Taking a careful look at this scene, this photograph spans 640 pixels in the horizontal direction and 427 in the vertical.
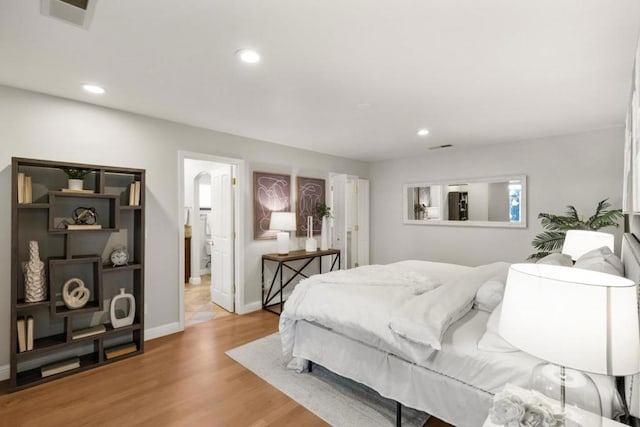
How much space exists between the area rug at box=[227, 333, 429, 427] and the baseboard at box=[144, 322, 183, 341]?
0.93 meters

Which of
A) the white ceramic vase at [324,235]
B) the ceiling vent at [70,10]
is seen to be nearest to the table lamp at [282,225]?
the white ceramic vase at [324,235]

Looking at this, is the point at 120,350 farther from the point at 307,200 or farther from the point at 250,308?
the point at 307,200

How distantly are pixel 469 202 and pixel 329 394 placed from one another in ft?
12.5

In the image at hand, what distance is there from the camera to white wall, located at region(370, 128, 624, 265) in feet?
12.4

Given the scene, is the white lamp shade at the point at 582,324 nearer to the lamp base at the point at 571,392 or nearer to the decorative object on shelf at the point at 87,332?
the lamp base at the point at 571,392

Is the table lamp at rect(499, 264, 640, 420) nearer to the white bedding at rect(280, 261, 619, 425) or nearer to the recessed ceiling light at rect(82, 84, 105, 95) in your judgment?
the white bedding at rect(280, 261, 619, 425)

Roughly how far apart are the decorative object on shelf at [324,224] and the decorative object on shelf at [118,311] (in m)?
2.83

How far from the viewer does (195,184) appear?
20.5 ft

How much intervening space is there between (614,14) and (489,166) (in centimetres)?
324

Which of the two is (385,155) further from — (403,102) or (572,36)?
(572,36)

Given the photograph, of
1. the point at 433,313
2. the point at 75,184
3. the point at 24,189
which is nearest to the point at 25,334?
the point at 24,189

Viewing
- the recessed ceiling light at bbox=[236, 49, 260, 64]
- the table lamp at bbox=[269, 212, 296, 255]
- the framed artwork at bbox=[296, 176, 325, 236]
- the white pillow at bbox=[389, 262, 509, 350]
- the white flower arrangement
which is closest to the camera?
the white flower arrangement

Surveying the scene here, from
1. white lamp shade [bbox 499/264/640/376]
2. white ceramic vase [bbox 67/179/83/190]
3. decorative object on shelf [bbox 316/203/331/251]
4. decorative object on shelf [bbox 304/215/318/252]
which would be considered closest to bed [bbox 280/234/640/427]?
white lamp shade [bbox 499/264/640/376]

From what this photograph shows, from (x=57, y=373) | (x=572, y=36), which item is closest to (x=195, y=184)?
(x=57, y=373)
